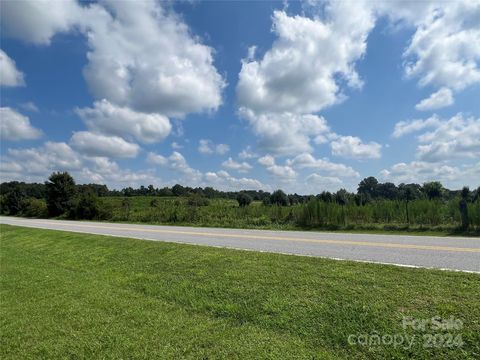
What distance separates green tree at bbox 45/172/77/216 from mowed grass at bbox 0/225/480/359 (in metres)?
40.9

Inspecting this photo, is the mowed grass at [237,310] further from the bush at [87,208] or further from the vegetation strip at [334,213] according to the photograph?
the bush at [87,208]

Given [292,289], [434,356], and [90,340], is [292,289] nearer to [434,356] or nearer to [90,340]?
[434,356]

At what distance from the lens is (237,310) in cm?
512

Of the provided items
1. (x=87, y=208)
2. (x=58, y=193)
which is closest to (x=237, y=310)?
(x=87, y=208)

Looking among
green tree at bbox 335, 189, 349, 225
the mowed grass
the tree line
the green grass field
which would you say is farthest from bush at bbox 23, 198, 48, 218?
the mowed grass

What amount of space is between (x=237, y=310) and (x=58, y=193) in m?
47.0

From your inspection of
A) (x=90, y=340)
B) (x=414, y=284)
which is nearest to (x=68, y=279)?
(x=90, y=340)

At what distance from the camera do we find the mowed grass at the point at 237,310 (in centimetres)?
404

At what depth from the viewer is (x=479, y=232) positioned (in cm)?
1293

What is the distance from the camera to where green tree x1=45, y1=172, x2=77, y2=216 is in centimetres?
4438

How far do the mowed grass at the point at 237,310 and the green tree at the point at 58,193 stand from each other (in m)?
40.9

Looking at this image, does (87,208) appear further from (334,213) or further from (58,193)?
(334,213)

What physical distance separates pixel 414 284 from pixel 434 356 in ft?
5.53

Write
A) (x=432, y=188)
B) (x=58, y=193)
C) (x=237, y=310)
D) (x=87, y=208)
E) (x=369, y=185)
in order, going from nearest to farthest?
(x=237, y=310) < (x=432, y=188) < (x=87, y=208) < (x=58, y=193) < (x=369, y=185)
